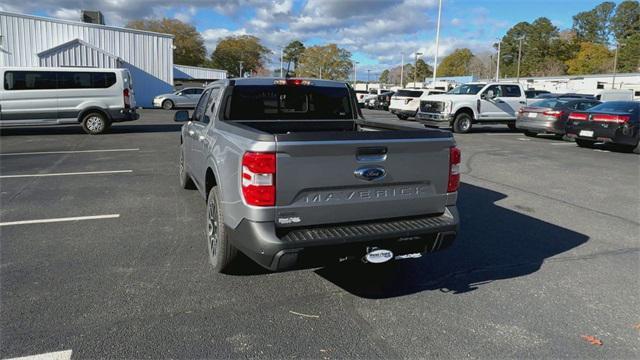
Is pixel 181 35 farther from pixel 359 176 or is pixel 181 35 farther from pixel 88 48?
pixel 359 176

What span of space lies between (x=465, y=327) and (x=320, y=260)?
1.19 metres

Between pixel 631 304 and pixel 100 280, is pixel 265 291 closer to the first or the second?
pixel 100 280

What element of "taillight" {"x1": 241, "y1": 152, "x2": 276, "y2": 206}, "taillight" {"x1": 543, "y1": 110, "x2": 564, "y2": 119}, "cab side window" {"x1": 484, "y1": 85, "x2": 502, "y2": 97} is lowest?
"taillight" {"x1": 241, "y1": 152, "x2": 276, "y2": 206}

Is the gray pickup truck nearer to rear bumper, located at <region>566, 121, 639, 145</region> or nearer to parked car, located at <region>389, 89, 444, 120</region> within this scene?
rear bumper, located at <region>566, 121, 639, 145</region>

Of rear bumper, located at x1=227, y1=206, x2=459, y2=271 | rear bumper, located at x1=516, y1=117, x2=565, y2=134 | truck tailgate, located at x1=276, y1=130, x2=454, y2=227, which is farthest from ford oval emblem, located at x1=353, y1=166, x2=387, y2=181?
rear bumper, located at x1=516, y1=117, x2=565, y2=134

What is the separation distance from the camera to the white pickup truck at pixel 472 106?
18.1 m

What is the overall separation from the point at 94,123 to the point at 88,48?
791 inches

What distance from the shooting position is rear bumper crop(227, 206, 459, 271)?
3.20m

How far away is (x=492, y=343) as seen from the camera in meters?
3.17

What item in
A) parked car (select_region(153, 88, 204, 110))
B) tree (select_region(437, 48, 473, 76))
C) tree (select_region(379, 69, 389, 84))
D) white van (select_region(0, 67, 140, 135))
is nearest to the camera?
white van (select_region(0, 67, 140, 135))

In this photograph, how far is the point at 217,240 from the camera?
4012 mm

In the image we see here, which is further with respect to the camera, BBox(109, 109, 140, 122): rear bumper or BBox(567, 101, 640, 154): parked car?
BBox(109, 109, 140, 122): rear bumper

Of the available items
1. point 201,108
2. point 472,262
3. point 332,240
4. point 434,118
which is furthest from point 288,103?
point 434,118

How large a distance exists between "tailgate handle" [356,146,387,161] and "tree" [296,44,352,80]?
98448 mm
